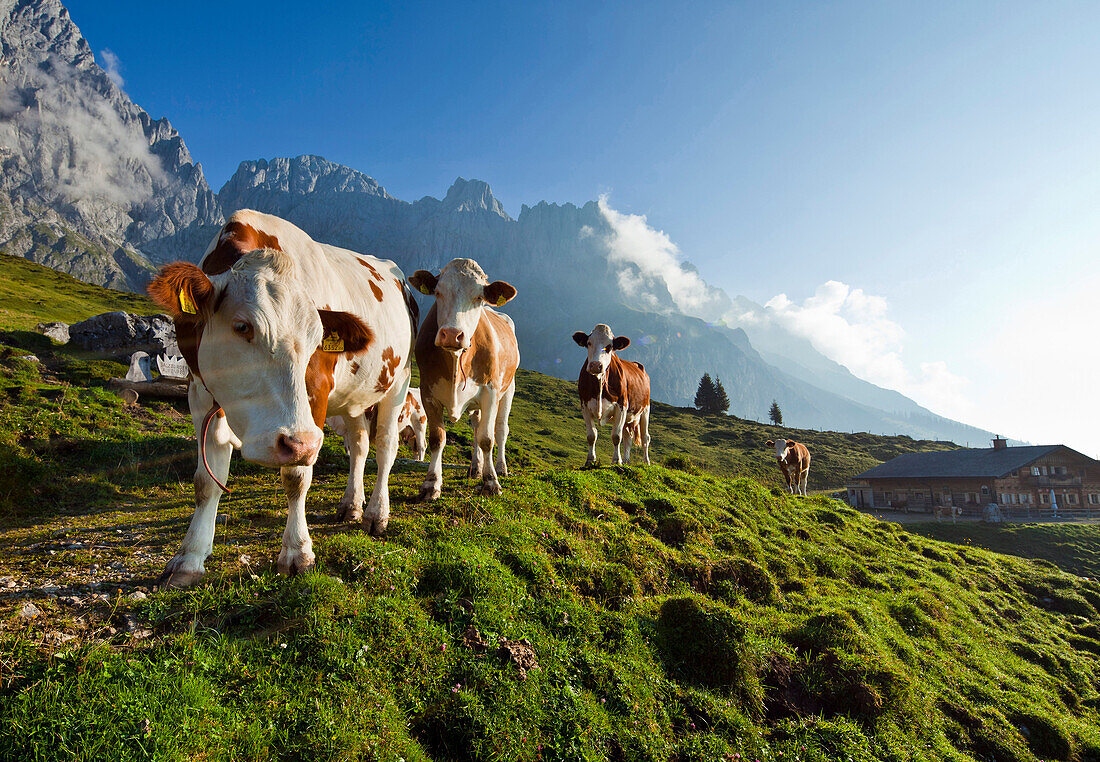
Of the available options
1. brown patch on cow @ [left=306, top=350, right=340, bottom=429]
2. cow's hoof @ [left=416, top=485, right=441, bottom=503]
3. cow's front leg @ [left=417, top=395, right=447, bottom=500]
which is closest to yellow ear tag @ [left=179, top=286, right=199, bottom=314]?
brown patch on cow @ [left=306, top=350, right=340, bottom=429]

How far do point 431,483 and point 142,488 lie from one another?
476cm

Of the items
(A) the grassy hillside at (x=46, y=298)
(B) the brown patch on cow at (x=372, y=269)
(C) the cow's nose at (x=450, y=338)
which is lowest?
(C) the cow's nose at (x=450, y=338)

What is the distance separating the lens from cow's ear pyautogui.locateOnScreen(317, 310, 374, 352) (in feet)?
13.6

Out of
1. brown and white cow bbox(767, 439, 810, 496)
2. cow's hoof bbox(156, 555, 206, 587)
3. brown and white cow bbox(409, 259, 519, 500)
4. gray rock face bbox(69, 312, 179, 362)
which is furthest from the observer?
gray rock face bbox(69, 312, 179, 362)

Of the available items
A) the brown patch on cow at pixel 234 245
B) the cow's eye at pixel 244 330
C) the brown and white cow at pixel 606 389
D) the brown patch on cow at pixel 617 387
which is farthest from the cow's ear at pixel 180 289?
the brown patch on cow at pixel 617 387

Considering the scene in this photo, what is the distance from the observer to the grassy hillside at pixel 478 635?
2.86 meters

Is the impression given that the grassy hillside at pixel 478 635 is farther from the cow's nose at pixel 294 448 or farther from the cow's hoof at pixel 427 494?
the cow's nose at pixel 294 448

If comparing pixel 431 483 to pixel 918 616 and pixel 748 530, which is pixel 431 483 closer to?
pixel 748 530

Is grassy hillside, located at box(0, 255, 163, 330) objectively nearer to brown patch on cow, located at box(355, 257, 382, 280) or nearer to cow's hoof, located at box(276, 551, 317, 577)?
brown patch on cow, located at box(355, 257, 382, 280)

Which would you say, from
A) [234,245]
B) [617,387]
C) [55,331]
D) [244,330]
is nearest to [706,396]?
[617,387]

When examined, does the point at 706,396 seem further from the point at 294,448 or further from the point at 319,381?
the point at 294,448

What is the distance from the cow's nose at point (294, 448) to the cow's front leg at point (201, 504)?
1016 mm

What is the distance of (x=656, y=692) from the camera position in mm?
4473

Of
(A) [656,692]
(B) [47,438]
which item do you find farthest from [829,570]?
(B) [47,438]
